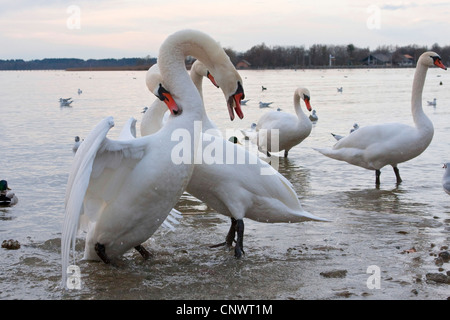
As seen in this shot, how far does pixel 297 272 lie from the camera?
4.86 meters

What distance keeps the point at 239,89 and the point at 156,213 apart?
3.86 ft

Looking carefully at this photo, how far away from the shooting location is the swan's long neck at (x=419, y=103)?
28.1ft

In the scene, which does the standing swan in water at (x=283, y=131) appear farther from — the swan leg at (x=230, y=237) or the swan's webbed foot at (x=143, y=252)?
the swan's webbed foot at (x=143, y=252)

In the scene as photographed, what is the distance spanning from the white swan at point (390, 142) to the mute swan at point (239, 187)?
338 centimetres

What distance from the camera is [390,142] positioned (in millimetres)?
8492

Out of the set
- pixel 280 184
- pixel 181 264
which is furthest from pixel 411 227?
pixel 181 264

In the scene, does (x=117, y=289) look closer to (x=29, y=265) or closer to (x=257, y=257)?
(x=29, y=265)

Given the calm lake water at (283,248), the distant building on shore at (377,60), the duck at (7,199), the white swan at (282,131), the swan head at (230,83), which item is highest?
the distant building on shore at (377,60)

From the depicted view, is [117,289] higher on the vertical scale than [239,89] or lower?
lower

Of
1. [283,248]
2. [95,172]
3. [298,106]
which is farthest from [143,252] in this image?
[298,106]

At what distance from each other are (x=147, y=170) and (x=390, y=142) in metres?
4.96

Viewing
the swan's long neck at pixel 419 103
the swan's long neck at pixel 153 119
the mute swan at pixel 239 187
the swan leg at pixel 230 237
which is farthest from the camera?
the swan's long neck at pixel 419 103

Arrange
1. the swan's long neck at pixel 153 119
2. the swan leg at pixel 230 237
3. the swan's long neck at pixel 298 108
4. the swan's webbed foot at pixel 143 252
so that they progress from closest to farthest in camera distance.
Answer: the swan's webbed foot at pixel 143 252
the swan leg at pixel 230 237
the swan's long neck at pixel 153 119
the swan's long neck at pixel 298 108

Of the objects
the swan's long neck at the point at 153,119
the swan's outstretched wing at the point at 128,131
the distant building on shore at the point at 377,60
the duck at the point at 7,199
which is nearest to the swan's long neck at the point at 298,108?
the swan's long neck at the point at 153,119
